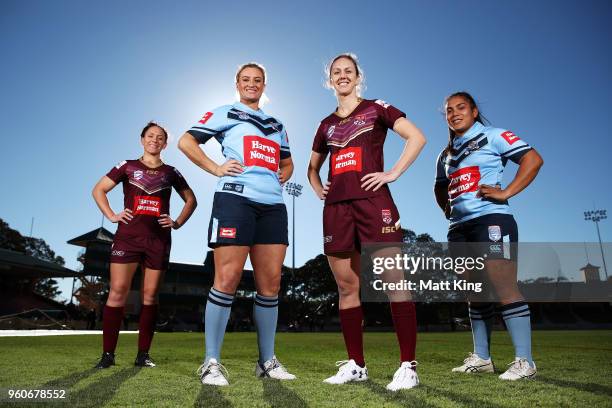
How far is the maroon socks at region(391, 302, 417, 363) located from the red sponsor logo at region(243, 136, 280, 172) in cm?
156

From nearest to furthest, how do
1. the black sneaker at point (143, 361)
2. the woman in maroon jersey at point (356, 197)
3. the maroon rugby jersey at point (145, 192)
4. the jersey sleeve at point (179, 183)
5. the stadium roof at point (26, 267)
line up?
the woman in maroon jersey at point (356, 197) → the black sneaker at point (143, 361) → the maroon rugby jersey at point (145, 192) → the jersey sleeve at point (179, 183) → the stadium roof at point (26, 267)

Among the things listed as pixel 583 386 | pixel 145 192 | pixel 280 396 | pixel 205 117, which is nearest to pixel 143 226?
pixel 145 192

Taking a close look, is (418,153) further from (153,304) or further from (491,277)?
(153,304)

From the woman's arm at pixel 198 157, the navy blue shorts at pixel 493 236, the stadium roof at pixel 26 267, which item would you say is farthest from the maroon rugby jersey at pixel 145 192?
the stadium roof at pixel 26 267

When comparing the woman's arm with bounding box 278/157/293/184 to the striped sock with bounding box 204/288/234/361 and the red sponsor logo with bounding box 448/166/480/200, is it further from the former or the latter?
the red sponsor logo with bounding box 448/166/480/200

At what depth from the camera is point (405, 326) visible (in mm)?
3145

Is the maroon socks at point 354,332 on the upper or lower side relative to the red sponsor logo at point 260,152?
lower

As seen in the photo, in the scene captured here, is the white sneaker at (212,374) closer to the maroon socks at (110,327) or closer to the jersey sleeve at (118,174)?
the maroon socks at (110,327)

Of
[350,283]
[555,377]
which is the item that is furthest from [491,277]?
[350,283]

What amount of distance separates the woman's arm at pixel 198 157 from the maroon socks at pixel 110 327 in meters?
2.06

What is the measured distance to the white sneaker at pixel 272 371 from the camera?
3.52 m

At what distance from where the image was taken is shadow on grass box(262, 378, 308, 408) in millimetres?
2343

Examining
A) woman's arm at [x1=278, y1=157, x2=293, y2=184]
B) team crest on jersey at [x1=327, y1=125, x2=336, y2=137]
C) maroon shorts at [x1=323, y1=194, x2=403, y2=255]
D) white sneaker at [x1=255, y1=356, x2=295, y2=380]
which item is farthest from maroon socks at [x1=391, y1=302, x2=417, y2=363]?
woman's arm at [x1=278, y1=157, x2=293, y2=184]

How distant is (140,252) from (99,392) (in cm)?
213
